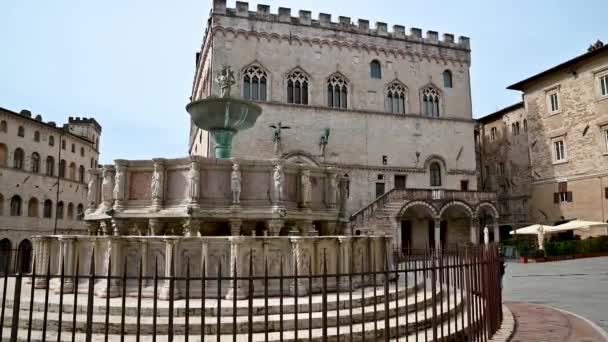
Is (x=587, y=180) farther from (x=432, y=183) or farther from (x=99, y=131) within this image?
(x=99, y=131)

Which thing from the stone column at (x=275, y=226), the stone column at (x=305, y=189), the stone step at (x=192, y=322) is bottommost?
the stone step at (x=192, y=322)

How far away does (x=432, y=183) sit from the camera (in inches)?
1250

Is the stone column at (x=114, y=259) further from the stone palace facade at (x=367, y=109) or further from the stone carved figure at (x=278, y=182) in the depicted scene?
the stone palace facade at (x=367, y=109)

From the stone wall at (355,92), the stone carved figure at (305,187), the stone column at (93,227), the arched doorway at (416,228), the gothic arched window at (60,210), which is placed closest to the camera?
the stone carved figure at (305,187)

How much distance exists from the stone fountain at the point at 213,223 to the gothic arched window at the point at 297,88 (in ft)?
63.1

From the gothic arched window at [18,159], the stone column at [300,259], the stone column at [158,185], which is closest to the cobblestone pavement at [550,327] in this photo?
the stone column at [300,259]

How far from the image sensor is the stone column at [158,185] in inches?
343

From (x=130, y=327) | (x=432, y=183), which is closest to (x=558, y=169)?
(x=432, y=183)

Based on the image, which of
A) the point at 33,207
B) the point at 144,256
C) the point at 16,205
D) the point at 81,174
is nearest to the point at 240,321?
the point at 144,256

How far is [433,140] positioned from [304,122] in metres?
9.32

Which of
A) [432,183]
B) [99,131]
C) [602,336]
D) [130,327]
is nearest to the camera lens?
[130,327]

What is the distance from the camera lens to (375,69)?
1243 inches

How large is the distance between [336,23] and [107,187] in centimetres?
2466

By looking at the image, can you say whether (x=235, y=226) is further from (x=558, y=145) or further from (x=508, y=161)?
(x=508, y=161)
